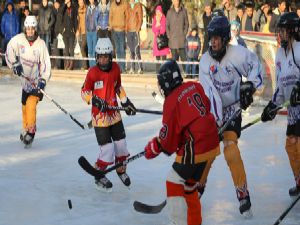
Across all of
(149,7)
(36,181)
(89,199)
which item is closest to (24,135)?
(36,181)

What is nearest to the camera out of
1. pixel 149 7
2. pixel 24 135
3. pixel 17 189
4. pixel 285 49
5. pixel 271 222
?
pixel 271 222

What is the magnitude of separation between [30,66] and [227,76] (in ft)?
10.8

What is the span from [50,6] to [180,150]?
34.3 ft

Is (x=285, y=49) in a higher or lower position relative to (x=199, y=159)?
higher

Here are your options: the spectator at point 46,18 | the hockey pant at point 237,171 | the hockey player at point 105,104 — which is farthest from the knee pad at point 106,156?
the spectator at point 46,18

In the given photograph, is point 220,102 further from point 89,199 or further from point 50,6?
point 50,6

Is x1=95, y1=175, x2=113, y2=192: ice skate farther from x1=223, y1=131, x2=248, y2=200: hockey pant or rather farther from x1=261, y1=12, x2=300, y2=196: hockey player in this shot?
x1=261, y1=12, x2=300, y2=196: hockey player

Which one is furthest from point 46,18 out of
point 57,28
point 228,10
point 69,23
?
point 228,10

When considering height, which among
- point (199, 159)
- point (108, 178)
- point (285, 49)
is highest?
point (285, 49)

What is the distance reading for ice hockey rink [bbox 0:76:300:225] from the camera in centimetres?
570

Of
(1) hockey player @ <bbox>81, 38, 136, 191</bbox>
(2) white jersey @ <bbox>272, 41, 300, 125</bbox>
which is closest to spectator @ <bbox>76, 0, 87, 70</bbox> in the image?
(1) hockey player @ <bbox>81, 38, 136, 191</bbox>

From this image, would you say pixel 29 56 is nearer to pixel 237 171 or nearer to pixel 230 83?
pixel 230 83

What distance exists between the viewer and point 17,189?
655 cm

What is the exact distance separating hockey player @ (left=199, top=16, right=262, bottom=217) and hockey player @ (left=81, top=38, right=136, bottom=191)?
935 millimetres
